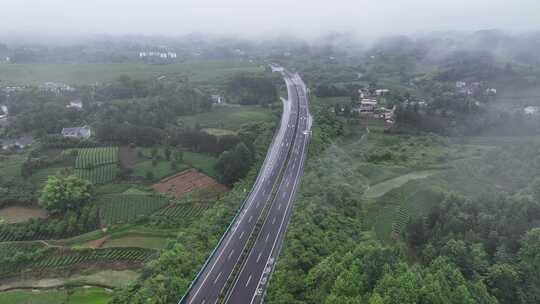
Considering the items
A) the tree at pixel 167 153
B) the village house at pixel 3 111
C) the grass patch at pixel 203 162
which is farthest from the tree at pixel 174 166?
the village house at pixel 3 111

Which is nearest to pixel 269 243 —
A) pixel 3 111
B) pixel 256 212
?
pixel 256 212

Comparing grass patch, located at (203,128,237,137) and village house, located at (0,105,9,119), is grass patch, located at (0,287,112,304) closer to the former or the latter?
grass patch, located at (203,128,237,137)

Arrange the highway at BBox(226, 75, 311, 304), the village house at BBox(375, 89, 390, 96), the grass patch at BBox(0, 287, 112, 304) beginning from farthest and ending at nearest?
the village house at BBox(375, 89, 390, 96)
the grass patch at BBox(0, 287, 112, 304)
the highway at BBox(226, 75, 311, 304)

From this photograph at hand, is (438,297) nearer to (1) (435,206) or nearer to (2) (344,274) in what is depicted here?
(2) (344,274)

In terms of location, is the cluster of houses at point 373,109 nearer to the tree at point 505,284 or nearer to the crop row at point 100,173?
the tree at point 505,284

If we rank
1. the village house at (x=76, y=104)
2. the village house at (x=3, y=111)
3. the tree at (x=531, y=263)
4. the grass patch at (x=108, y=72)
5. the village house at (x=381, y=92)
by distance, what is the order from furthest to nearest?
the grass patch at (x=108, y=72)
the village house at (x=381, y=92)
the village house at (x=3, y=111)
the village house at (x=76, y=104)
the tree at (x=531, y=263)

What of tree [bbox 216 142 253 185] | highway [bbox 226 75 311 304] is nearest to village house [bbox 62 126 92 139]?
tree [bbox 216 142 253 185]
